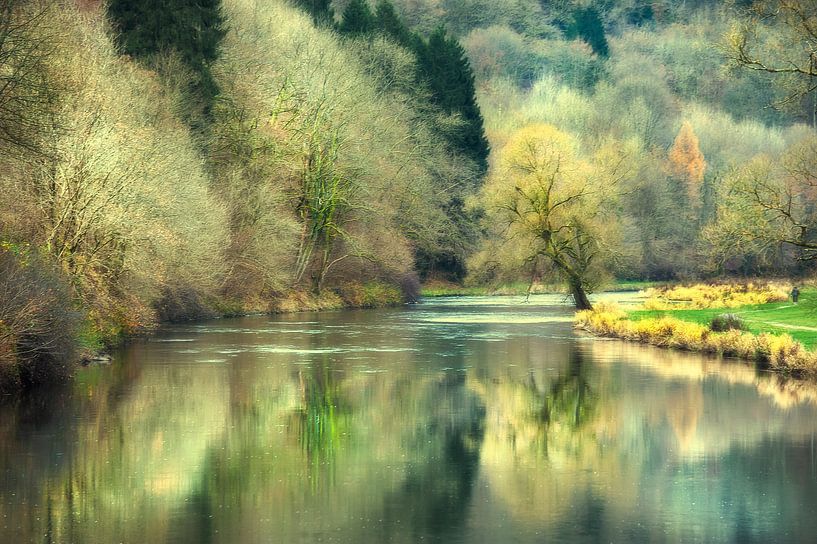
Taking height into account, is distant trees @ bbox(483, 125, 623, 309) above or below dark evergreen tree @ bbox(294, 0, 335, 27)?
below

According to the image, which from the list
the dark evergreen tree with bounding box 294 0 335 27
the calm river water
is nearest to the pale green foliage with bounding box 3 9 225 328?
the calm river water

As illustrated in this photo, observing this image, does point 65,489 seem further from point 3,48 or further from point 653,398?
point 3,48

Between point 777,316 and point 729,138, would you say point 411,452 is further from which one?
point 729,138

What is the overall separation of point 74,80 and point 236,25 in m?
32.8

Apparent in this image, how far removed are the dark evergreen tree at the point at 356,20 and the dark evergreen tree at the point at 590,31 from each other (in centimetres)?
4846

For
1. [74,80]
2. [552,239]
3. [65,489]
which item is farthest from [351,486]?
[552,239]

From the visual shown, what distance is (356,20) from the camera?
290 ft

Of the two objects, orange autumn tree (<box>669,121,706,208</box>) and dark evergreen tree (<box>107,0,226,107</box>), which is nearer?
dark evergreen tree (<box>107,0,226,107</box>)

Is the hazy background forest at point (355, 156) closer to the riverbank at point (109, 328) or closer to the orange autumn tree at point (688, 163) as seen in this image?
the riverbank at point (109, 328)

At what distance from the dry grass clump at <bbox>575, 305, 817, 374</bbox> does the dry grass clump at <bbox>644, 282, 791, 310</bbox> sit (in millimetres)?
7399

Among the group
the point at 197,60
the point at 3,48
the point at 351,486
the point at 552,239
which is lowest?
the point at 351,486

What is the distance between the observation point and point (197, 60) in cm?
6209

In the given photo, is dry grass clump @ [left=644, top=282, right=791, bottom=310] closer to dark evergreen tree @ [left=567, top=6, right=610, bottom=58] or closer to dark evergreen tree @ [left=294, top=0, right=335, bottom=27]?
dark evergreen tree @ [left=294, top=0, right=335, bottom=27]

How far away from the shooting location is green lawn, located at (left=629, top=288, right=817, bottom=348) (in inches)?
1587
